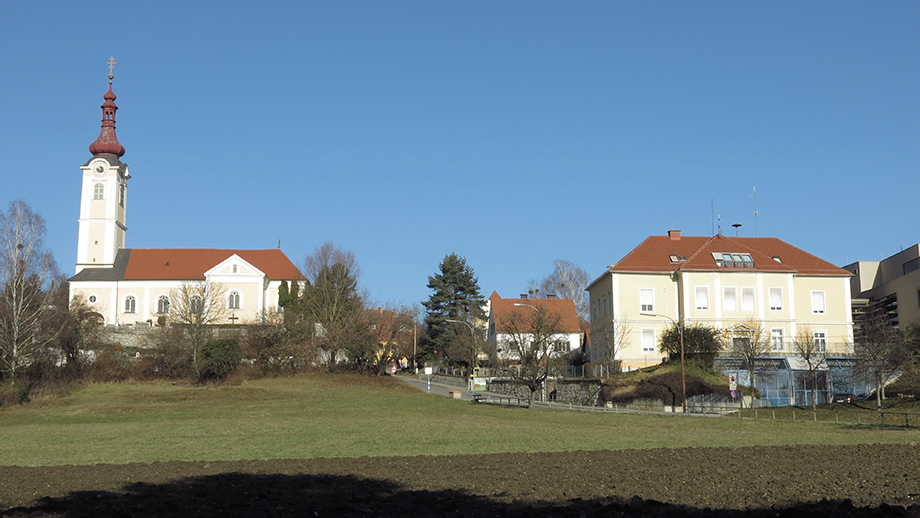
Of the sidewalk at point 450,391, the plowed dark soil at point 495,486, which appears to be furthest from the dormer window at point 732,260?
the plowed dark soil at point 495,486

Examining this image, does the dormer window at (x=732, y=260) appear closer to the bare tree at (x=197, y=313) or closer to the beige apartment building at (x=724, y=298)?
the beige apartment building at (x=724, y=298)

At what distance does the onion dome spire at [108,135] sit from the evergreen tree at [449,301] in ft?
130

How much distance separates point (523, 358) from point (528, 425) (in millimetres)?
13583

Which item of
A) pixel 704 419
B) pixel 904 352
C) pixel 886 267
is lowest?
pixel 704 419

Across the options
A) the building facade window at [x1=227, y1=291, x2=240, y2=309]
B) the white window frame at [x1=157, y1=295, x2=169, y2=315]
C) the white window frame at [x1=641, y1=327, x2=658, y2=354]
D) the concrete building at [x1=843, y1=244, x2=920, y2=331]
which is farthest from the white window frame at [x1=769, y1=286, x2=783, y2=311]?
the white window frame at [x1=157, y1=295, x2=169, y2=315]

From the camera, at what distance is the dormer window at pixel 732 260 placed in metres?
62.1

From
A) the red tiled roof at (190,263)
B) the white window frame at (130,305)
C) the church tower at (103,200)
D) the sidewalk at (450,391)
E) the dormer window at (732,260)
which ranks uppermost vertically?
the church tower at (103,200)

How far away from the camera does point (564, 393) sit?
56.6 metres

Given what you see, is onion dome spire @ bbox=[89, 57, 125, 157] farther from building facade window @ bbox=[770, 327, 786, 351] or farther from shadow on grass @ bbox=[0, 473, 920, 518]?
shadow on grass @ bbox=[0, 473, 920, 518]

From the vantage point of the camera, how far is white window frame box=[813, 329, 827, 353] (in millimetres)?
59084

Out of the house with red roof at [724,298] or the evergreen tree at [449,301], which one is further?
the evergreen tree at [449,301]

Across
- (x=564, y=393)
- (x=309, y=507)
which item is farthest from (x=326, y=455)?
(x=564, y=393)

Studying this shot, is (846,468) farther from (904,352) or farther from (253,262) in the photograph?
(253,262)

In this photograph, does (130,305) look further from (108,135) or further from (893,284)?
(893,284)
